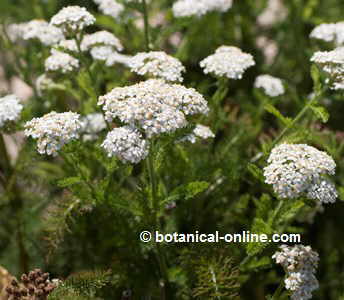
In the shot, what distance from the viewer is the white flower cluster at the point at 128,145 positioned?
2.26 meters

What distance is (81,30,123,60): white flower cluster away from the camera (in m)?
3.30

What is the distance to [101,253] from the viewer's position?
339 centimetres

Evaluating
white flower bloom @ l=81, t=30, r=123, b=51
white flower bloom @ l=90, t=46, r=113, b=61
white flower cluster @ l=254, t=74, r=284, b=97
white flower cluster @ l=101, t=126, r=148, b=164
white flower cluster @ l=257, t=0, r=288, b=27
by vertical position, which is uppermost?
white flower cluster @ l=257, t=0, r=288, b=27

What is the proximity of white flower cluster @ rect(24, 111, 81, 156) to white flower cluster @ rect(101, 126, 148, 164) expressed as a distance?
0.71 feet

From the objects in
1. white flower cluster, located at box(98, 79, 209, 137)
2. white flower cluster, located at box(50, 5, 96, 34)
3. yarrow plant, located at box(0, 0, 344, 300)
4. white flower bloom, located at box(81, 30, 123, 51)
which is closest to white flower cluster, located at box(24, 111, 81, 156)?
yarrow plant, located at box(0, 0, 344, 300)

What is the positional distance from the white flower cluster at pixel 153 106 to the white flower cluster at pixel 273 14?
3.42 metres

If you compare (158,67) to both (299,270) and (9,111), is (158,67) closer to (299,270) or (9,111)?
(9,111)

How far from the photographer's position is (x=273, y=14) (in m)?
6.20

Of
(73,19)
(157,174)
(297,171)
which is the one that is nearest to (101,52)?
(73,19)

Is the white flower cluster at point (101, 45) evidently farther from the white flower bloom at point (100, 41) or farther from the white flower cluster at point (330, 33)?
the white flower cluster at point (330, 33)

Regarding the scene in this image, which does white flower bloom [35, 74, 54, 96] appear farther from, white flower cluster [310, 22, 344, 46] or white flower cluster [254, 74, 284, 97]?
white flower cluster [310, 22, 344, 46]

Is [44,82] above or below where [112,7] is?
below

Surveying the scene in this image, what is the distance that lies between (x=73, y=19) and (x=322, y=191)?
1.68 meters

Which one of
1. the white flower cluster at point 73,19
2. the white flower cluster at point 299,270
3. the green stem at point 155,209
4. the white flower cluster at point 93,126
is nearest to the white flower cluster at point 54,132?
the green stem at point 155,209
